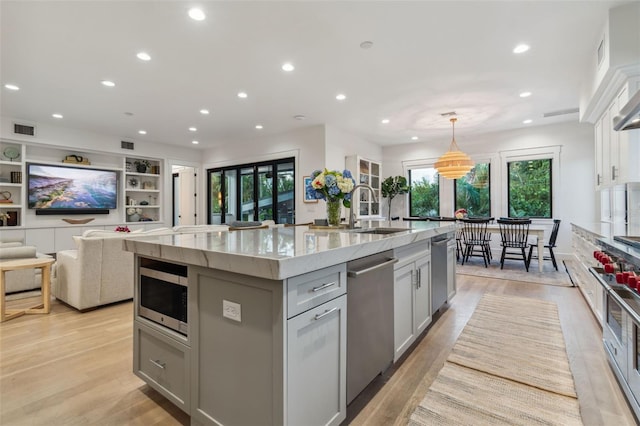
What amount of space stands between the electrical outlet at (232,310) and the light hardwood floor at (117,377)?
780 millimetres

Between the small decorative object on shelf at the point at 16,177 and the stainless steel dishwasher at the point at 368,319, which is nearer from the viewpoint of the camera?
the stainless steel dishwasher at the point at 368,319

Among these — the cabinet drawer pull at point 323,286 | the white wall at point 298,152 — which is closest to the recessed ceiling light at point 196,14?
the cabinet drawer pull at point 323,286

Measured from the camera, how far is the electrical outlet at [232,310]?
1.24 m

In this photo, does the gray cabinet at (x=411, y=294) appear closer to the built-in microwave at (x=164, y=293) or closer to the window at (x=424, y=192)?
the built-in microwave at (x=164, y=293)

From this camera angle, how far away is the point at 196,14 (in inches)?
105

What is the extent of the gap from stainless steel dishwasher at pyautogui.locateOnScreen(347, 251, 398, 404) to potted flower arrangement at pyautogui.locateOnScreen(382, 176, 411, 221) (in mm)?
6158

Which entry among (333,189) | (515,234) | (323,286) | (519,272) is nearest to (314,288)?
(323,286)

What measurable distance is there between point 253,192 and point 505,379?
6.47 metres

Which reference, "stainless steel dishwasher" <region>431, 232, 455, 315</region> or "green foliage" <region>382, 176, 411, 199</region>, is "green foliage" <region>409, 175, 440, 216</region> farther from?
"stainless steel dishwasher" <region>431, 232, 455, 315</region>

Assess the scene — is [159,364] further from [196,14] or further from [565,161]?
[565,161]

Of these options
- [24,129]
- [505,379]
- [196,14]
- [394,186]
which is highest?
[196,14]

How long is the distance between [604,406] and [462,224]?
14.6 ft

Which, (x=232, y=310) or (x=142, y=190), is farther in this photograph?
(x=142, y=190)

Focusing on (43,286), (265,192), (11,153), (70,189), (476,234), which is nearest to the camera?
(43,286)
